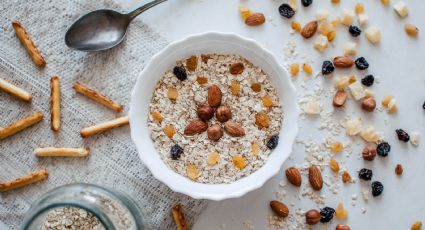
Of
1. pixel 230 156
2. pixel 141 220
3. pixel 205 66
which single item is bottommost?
pixel 141 220

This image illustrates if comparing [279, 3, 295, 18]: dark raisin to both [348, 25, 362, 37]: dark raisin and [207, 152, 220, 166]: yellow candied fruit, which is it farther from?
[207, 152, 220, 166]: yellow candied fruit

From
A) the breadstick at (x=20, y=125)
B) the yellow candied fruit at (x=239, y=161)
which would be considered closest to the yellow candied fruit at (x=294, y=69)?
the yellow candied fruit at (x=239, y=161)

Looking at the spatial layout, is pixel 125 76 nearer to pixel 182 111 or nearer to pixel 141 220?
pixel 182 111

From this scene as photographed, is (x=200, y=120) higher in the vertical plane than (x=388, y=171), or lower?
higher

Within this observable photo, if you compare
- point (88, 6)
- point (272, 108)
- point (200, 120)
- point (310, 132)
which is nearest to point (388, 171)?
point (310, 132)

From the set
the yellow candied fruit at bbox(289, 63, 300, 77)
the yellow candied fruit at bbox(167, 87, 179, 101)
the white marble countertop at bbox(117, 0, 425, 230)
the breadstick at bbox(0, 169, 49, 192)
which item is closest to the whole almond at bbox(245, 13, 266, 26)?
the white marble countertop at bbox(117, 0, 425, 230)

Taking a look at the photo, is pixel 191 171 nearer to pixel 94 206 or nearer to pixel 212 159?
pixel 212 159

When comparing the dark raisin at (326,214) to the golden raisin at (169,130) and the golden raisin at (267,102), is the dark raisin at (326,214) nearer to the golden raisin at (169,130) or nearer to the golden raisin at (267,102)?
the golden raisin at (267,102)
